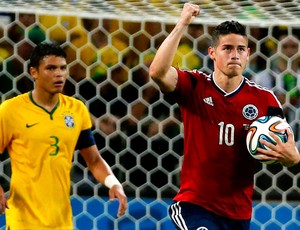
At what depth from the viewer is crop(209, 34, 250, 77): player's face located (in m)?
3.11

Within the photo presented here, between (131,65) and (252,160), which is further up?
(131,65)

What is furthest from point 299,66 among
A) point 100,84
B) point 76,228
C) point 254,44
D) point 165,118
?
point 76,228

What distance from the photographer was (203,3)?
12.8ft

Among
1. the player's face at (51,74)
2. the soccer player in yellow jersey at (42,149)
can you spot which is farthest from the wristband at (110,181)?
the player's face at (51,74)

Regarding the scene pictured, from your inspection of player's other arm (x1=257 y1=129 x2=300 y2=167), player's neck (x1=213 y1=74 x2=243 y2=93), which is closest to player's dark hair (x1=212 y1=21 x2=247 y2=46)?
player's neck (x1=213 y1=74 x2=243 y2=93)

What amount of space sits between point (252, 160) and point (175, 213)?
1.12ft

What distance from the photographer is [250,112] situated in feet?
10.6

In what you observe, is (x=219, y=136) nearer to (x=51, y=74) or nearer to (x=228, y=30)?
(x=228, y=30)

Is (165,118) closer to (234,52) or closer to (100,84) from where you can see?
(100,84)

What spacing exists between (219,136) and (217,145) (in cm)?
A: 3

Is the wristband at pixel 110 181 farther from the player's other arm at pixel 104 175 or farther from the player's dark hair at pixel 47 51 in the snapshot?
the player's dark hair at pixel 47 51

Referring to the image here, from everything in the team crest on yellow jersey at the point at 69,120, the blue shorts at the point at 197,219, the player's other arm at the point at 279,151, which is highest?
the team crest on yellow jersey at the point at 69,120

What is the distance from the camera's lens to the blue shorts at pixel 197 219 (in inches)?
125

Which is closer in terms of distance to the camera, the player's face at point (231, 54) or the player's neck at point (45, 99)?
the player's face at point (231, 54)
